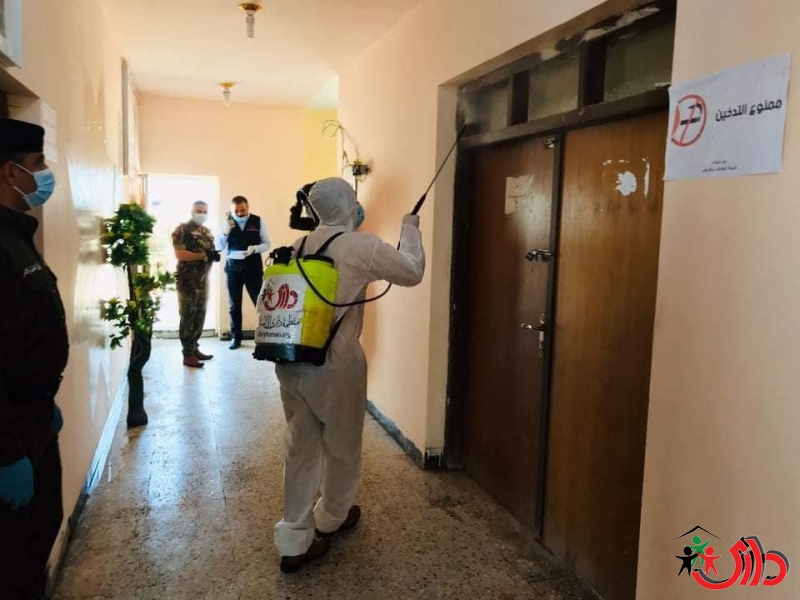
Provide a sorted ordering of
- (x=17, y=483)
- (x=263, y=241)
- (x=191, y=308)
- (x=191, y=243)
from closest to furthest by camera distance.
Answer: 1. (x=17, y=483)
2. (x=191, y=243)
3. (x=191, y=308)
4. (x=263, y=241)

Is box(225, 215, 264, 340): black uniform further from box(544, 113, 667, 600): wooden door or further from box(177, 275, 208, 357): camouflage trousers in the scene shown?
box(544, 113, 667, 600): wooden door

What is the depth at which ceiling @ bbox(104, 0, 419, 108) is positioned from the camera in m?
3.51

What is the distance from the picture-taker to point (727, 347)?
5.01 feet

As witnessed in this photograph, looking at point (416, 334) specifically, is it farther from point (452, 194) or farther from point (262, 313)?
point (262, 313)

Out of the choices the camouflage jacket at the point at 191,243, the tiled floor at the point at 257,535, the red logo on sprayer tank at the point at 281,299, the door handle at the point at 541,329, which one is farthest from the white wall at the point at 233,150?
the door handle at the point at 541,329

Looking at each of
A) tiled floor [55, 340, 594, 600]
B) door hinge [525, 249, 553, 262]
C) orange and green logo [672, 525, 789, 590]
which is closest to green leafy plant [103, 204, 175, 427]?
tiled floor [55, 340, 594, 600]

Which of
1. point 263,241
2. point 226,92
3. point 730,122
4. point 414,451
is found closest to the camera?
point 730,122

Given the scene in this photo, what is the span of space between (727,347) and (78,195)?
2596 mm

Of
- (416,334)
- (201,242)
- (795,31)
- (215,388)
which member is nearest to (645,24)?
(795,31)

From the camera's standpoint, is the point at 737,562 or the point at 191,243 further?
the point at 191,243

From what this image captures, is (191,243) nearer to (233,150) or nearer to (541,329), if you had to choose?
(233,150)

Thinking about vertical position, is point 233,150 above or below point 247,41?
Answer: below

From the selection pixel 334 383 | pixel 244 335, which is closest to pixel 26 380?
pixel 334 383

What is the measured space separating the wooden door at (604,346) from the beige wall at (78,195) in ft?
6.18
